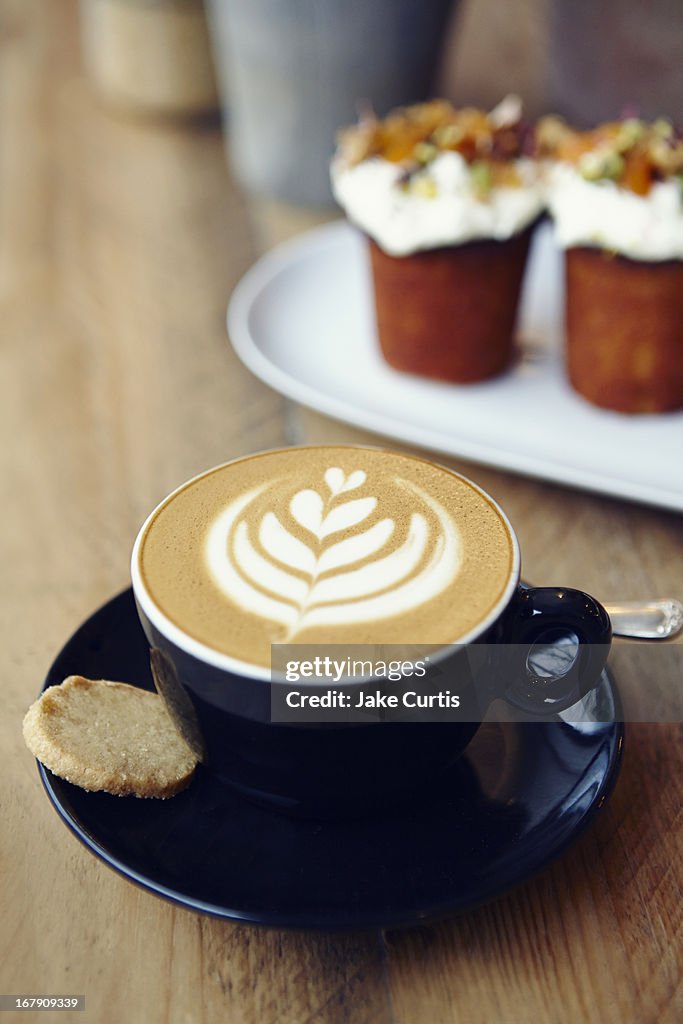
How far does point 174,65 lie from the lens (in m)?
1.86

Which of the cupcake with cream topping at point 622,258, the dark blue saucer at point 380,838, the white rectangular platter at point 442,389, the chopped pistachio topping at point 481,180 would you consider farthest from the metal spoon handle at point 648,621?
the chopped pistachio topping at point 481,180

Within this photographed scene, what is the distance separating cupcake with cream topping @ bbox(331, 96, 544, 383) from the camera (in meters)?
1.09

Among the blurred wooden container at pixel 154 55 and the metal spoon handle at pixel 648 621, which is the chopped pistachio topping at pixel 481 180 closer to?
the metal spoon handle at pixel 648 621

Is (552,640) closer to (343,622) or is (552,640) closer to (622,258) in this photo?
(343,622)

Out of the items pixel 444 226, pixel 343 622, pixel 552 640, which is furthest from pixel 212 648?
pixel 444 226

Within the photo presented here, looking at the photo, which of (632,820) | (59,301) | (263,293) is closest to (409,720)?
(632,820)

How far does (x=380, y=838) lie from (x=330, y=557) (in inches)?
6.8

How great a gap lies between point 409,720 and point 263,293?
0.85 m

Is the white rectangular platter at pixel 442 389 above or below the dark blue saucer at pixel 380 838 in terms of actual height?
below

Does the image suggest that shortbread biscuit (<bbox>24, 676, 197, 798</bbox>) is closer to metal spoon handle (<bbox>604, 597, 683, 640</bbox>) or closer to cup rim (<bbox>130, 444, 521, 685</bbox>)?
cup rim (<bbox>130, 444, 521, 685</bbox>)

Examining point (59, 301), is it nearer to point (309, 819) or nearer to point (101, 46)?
point (101, 46)

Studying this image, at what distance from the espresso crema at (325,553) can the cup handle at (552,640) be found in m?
0.03

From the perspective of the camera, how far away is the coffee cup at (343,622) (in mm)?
Result: 558

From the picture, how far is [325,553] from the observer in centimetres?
63
